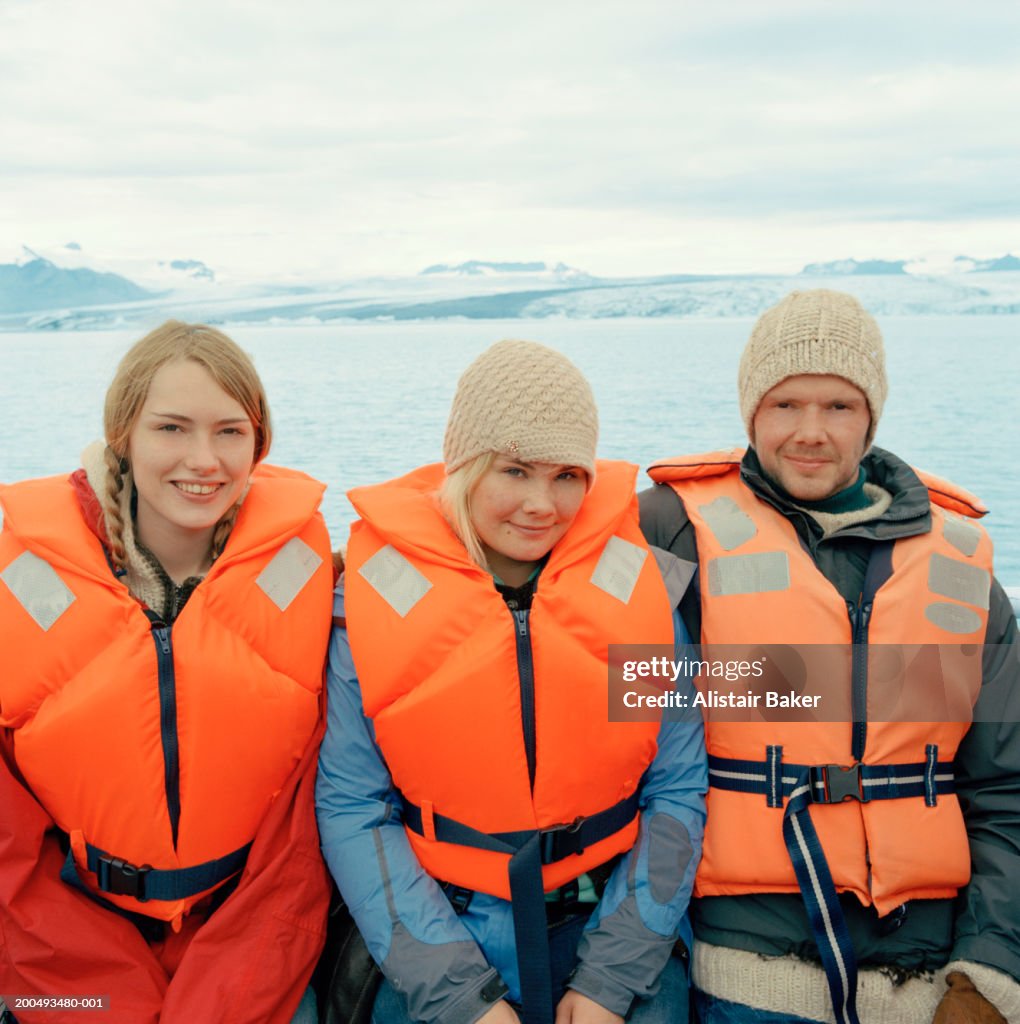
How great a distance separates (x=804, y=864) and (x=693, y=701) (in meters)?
0.38

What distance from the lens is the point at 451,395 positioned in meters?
16.2

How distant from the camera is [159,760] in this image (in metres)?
1.71

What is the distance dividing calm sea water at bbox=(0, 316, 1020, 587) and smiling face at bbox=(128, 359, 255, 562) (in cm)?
542

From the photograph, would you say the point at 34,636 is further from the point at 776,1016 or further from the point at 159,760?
the point at 776,1016

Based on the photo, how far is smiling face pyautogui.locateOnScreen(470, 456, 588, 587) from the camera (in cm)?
183

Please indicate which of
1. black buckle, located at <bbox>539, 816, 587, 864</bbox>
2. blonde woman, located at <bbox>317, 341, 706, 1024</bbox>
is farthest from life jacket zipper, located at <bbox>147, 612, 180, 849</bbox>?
black buckle, located at <bbox>539, 816, 587, 864</bbox>

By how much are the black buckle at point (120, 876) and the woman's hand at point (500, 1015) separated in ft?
2.25

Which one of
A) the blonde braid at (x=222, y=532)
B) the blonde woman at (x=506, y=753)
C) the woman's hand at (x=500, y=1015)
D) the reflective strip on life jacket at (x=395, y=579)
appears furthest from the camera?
the blonde braid at (x=222, y=532)

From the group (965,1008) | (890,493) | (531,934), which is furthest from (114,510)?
(965,1008)

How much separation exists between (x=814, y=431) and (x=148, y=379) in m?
1.42

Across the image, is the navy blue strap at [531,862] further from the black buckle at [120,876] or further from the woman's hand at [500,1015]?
the black buckle at [120,876]

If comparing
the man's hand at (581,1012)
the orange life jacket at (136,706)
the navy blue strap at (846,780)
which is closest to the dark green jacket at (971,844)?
the navy blue strap at (846,780)

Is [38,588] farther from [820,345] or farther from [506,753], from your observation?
[820,345]

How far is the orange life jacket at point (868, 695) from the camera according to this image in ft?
6.13
